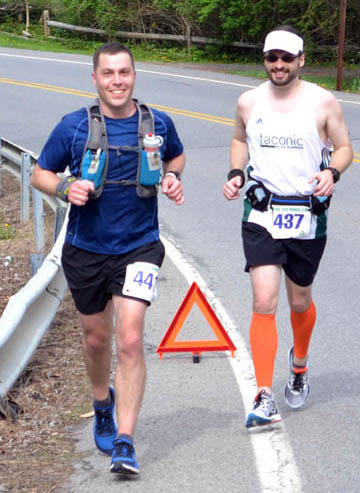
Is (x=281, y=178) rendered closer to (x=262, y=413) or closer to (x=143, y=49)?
(x=262, y=413)

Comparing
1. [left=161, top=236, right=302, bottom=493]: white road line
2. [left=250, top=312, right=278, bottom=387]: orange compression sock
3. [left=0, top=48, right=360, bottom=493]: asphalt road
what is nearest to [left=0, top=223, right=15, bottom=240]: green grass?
[left=0, top=48, right=360, bottom=493]: asphalt road

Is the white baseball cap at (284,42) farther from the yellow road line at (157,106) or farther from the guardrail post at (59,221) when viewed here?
the yellow road line at (157,106)

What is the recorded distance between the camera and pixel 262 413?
18.1 feet

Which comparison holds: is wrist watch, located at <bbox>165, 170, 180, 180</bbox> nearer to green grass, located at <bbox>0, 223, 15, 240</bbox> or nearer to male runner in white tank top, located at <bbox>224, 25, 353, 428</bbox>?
male runner in white tank top, located at <bbox>224, 25, 353, 428</bbox>

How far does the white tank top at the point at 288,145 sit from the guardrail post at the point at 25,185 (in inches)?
199

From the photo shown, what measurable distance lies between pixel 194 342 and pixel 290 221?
1651 mm

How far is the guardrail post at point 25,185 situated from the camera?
1038 cm

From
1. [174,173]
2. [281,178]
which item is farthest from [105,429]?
[281,178]

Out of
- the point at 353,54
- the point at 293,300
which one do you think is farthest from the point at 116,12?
the point at 293,300

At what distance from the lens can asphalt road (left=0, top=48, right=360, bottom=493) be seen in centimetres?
501

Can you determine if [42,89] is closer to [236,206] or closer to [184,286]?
[236,206]

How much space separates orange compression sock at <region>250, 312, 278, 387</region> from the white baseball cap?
58.1 inches

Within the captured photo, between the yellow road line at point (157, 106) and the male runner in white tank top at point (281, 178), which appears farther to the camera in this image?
the yellow road line at point (157, 106)

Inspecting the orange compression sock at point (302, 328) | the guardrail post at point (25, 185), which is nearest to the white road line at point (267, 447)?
the orange compression sock at point (302, 328)
